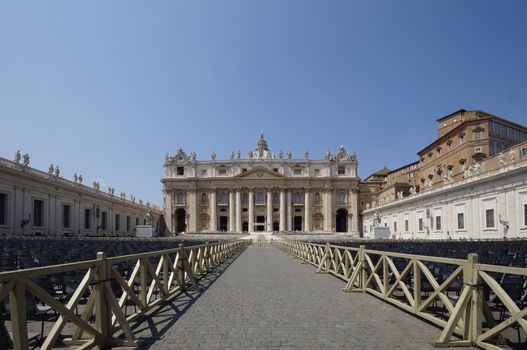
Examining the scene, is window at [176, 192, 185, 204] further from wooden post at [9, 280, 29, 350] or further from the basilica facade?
wooden post at [9, 280, 29, 350]

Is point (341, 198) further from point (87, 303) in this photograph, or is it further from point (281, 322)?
point (87, 303)

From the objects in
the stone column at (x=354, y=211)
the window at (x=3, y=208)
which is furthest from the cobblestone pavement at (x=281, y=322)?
the stone column at (x=354, y=211)

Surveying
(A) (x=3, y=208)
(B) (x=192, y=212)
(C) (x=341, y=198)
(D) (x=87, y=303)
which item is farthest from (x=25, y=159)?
(C) (x=341, y=198)

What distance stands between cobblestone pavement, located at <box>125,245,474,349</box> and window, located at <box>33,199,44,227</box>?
36672 mm

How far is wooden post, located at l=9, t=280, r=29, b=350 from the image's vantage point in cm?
355

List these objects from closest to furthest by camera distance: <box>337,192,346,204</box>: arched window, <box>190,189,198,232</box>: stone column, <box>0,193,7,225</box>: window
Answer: <box>0,193,7,225</box>: window
<box>190,189,198,232</box>: stone column
<box>337,192,346,204</box>: arched window

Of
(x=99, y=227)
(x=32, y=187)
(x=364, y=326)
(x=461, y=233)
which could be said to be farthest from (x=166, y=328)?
(x=99, y=227)

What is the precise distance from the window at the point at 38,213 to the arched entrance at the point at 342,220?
62.3 metres

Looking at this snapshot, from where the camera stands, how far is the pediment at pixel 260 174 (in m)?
82.9

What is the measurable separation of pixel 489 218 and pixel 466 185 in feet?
14.0

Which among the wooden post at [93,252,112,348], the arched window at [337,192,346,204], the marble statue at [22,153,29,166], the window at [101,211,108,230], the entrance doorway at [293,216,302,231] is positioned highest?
the marble statue at [22,153,29,166]

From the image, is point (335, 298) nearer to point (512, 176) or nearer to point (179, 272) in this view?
point (179, 272)

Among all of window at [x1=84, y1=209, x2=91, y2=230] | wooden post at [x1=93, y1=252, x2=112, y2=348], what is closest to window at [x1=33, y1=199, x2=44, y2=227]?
window at [x1=84, y1=209, x2=91, y2=230]

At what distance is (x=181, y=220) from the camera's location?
88.8 m
